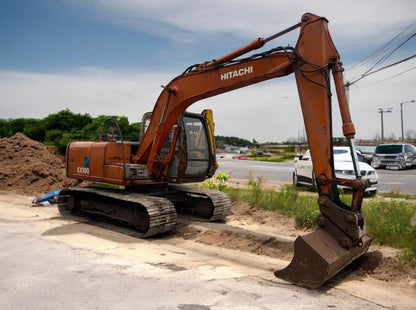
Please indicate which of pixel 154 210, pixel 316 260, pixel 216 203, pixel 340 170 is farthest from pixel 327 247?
pixel 340 170

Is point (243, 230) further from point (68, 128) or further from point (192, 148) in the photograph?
point (68, 128)

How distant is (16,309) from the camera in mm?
4109

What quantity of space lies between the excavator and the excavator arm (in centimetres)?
1

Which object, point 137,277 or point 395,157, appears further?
point 395,157

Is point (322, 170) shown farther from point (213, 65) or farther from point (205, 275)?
point (213, 65)

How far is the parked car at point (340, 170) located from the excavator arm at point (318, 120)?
22.2ft

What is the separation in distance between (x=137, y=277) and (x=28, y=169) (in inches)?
454

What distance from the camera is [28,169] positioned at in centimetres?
1491

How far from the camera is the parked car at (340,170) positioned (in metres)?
12.2

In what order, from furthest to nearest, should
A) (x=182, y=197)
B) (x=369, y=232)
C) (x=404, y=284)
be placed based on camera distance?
(x=182, y=197) < (x=369, y=232) < (x=404, y=284)

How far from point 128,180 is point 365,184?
15.9 ft

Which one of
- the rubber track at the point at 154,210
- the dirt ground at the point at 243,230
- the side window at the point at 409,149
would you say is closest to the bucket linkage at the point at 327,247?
the dirt ground at the point at 243,230

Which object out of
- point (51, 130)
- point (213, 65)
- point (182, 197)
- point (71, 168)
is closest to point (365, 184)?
point (213, 65)

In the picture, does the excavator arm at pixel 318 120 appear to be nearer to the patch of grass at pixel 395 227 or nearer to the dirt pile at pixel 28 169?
the patch of grass at pixel 395 227
